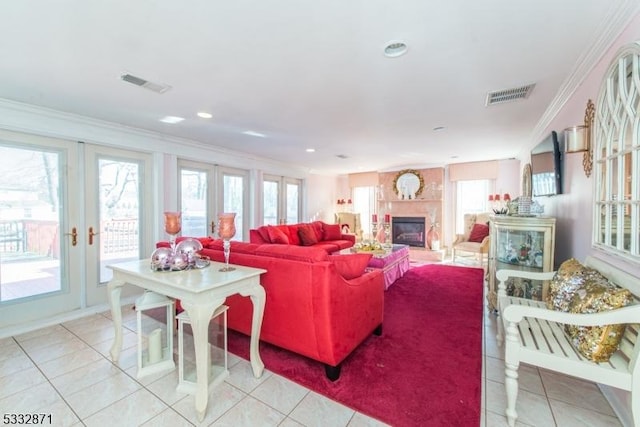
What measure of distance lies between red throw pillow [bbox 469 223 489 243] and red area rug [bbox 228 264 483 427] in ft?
8.91

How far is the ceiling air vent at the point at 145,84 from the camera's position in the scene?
2.24 m

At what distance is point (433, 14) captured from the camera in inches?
58.9

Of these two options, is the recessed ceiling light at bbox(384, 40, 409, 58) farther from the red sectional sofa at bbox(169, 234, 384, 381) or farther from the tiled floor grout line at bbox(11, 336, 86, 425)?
the tiled floor grout line at bbox(11, 336, 86, 425)

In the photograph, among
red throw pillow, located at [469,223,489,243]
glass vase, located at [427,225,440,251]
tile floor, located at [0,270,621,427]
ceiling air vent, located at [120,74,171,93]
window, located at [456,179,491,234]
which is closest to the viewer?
tile floor, located at [0,270,621,427]

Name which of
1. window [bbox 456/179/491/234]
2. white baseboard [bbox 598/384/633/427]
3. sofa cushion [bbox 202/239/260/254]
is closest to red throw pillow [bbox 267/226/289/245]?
sofa cushion [bbox 202/239/260/254]

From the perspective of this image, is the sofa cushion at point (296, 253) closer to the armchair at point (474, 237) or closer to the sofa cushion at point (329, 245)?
the sofa cushion at point (329, 245)

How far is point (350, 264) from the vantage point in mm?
2199

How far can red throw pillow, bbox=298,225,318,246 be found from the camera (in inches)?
216

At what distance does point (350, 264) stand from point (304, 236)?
3.34 meters

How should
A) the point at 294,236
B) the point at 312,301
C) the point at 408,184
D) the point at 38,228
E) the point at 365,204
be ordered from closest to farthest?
→ the point at 312,301 → the point at 38,228 → the point at 294,236 → the point at 408,184 → the point at 365,204

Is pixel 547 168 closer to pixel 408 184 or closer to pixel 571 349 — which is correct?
pixel 571 349

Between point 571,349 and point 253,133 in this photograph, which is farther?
point 253,133

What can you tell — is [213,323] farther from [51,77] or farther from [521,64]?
[521,64]

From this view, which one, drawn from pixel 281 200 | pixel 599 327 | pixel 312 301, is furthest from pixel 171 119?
pixel 599 327
